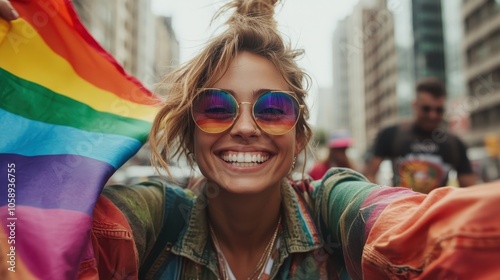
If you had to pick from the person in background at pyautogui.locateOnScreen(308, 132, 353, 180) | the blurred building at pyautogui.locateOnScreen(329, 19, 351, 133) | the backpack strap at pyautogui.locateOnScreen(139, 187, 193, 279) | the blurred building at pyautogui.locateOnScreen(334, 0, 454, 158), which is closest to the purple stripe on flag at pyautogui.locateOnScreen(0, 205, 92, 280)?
the backpack strap at pyautogui.locateOnScreen(139, 187, 193, 279)

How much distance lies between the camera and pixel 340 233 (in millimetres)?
1868

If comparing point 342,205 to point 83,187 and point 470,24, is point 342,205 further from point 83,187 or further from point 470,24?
point 470,24

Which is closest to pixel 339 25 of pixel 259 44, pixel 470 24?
pixel 470 24

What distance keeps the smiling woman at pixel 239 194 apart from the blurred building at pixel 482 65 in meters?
44.7

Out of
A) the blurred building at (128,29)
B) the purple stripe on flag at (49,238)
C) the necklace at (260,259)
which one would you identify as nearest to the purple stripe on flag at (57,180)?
the purple stripe on flag at (49,238)

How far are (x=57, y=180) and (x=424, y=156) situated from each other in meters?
3.78

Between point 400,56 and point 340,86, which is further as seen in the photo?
point 340,86

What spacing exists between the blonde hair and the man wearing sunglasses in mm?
2669

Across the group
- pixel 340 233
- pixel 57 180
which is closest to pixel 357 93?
pixel 340 233

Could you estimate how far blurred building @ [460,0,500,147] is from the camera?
43.8m

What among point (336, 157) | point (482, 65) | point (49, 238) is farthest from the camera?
point (482, 65)

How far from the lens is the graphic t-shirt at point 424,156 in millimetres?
4629

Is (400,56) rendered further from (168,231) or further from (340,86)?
(168,231)

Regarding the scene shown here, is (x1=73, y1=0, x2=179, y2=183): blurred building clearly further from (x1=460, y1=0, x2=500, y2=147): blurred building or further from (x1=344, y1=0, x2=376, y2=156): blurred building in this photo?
(x1=344, y1=0, x2=376, y2=156): blurred building
